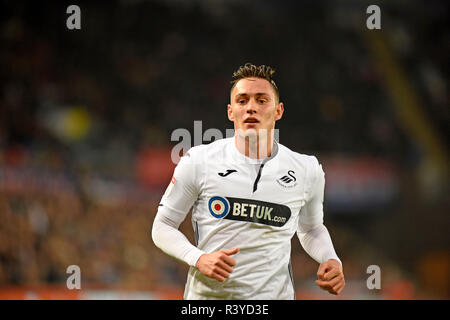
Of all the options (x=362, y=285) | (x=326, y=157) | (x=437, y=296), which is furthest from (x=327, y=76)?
(x=362, y=285)

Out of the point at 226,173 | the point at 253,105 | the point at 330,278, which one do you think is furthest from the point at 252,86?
the point at 330,278

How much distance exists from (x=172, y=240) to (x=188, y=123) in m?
11.1

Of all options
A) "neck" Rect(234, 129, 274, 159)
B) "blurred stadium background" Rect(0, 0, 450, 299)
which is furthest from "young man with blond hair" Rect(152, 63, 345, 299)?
"blurred stadium background" Rect(0, 0, 450, 299)

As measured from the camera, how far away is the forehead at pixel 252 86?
11.1 feet

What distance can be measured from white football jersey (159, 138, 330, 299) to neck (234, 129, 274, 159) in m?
0.03

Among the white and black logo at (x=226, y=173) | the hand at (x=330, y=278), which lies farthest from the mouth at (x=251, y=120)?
the hand at (x=330, y=278)

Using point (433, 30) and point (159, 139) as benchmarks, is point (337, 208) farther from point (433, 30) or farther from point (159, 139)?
point (433, 30)

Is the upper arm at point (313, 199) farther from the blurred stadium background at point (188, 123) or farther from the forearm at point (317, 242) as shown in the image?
the blurred stadium background at point (188, 123)

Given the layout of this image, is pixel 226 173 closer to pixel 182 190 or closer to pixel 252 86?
pixel 182 190

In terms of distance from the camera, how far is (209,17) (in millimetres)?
17172

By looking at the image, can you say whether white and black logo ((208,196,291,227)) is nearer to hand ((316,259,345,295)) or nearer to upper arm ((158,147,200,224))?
upper arm ((158,147,200,224))

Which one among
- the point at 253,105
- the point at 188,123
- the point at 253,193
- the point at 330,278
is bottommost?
the point at 330,278

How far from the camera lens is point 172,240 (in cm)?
324
